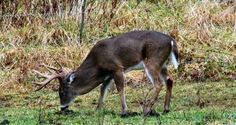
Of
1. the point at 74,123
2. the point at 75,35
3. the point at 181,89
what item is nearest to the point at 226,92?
the point at 181,89

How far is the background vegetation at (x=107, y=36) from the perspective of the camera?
13.2 m

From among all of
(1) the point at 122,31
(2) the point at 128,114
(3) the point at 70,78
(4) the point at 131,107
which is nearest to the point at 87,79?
(3) the point at 70,78

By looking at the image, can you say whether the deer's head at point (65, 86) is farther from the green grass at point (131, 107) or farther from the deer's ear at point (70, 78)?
the green grass at point (131, 107)

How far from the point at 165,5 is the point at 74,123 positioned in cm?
904

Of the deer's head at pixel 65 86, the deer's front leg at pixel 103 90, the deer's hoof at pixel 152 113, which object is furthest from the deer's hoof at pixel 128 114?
the deer's head at pixel 65 86

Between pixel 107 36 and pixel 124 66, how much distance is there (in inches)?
227

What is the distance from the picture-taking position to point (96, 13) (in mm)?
18016

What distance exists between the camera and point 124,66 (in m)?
11.5

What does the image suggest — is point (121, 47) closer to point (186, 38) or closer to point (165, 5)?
point (186, 38)

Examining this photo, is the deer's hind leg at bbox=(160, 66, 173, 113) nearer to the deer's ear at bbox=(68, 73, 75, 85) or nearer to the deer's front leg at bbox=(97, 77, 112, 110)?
the deer's front leg at bbox=(97, 77, 112, 110)

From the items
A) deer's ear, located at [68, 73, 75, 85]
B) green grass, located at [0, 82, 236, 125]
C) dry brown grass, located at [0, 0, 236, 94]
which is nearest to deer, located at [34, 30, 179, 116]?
deer's ear, located at [68, 73, 75, 85]

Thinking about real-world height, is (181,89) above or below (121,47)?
below

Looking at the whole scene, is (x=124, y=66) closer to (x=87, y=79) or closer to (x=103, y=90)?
(x=103, y=90)

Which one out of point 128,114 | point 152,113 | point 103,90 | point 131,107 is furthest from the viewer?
point 131,107
